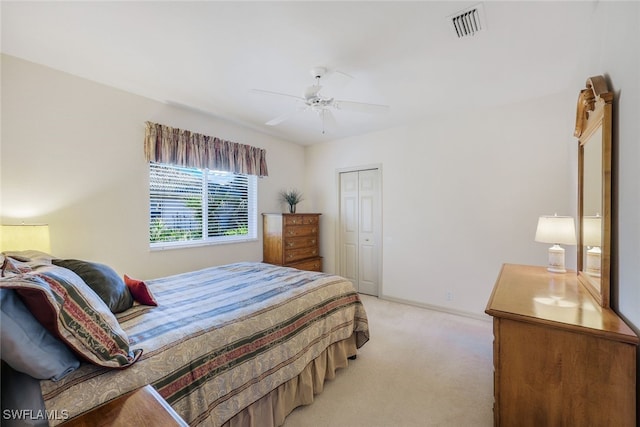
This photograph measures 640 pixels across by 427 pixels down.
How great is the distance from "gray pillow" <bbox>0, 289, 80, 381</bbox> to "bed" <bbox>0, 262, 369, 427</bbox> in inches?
1.3

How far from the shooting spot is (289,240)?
4.25 meters

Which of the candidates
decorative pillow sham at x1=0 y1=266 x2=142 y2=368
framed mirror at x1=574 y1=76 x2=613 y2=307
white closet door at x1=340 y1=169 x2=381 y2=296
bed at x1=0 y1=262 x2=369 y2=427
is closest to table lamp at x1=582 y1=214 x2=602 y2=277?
framed mirror at x1=574 y1=76 x2=613 y2=307

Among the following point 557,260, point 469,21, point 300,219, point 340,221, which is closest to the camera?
point 469,21

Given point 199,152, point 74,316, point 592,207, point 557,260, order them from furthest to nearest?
point 199,152 → point 557,260 → point 592,207 → point 74,316

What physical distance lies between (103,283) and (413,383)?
90.9 inches

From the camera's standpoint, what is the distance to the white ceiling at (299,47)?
5.78 feet

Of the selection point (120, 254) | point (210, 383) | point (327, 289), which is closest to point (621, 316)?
point (327, 289)

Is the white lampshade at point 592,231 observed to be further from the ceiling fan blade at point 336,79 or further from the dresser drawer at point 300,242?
the dresser drawer at point 300,242

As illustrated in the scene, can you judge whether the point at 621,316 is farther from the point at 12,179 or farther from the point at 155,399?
the point at 12,179

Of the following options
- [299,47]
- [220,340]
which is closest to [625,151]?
[299,47]

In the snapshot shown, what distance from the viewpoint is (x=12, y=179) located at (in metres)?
2.25

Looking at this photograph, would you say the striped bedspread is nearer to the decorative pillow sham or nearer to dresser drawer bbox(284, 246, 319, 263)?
the decorative pillow sham

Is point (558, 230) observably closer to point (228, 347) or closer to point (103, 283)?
point (228, 347)

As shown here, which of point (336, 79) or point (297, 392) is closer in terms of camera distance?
point (297, 392)
